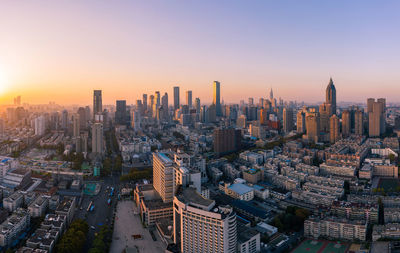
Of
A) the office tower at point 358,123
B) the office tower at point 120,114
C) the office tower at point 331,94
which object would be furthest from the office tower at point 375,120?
the office tower at point 120,114

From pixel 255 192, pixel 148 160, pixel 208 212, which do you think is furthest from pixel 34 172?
pixel 208 212

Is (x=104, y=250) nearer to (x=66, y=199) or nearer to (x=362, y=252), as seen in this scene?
(x=66, y=199)

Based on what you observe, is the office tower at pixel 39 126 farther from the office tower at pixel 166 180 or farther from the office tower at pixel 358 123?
the office tower at pixel 358 123

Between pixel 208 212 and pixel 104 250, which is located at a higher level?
pixel 208 212

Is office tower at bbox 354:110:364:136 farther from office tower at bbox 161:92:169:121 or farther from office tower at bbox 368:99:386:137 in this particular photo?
office tower at bbox 161:92:169:121

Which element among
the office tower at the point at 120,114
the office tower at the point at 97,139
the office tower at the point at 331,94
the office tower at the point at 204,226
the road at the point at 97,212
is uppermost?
the office tower at the point at 331,94

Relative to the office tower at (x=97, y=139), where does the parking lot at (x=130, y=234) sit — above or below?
below

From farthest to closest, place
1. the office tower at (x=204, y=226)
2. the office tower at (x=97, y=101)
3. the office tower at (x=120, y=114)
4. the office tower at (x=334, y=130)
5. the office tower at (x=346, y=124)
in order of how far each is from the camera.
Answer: the office tower at (x=120, y=114) < the office tower at (x=97, y=101) < the office tower at (x=346, y=124) < the office tower at (x=334, y=130) < the office tower at (x=204, y=226)

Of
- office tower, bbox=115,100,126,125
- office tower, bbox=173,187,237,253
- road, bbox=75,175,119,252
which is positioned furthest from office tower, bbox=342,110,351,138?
office tower, bbox=115,100,126,125
